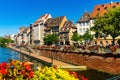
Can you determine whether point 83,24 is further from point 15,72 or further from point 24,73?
point 15,72

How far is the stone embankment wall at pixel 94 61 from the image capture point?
40469 mm

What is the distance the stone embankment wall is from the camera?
133ft

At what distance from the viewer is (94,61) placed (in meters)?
46.6

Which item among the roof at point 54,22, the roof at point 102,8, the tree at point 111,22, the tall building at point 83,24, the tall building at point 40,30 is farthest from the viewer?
the tall building at point 40,30

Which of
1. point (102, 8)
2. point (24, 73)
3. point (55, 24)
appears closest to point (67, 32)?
point (55, 24)

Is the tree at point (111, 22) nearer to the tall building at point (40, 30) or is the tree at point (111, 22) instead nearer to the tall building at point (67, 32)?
the tall building at point (67, 32)

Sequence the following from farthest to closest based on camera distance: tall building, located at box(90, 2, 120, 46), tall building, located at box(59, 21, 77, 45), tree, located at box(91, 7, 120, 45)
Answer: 1. tall building, located at box(59, 21, 77, 45)
2. tall building, located at box(90, 2, 120, 46)
3. tree, located at box(91, 7, 120, 45)

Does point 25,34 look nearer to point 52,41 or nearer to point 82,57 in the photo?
point 52,41

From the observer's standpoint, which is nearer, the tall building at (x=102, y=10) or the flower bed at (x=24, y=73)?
the flower bed at (x=24, y=73)

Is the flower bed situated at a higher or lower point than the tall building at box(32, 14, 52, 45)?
lower

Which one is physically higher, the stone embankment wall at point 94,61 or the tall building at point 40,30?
the tall building at point 40,30

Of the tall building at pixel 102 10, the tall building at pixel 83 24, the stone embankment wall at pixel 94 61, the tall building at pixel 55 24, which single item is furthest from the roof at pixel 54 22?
the stone embankment wall at pixel 94 61

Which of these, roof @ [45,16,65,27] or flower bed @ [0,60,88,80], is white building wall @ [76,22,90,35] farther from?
flower bed @ [0,60,88,80]

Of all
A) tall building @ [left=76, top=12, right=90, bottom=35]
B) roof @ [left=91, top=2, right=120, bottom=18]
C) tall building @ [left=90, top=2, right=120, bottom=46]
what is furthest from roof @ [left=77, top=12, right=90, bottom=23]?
roof @ [left=91, top=2, right=120, bottom=18]
